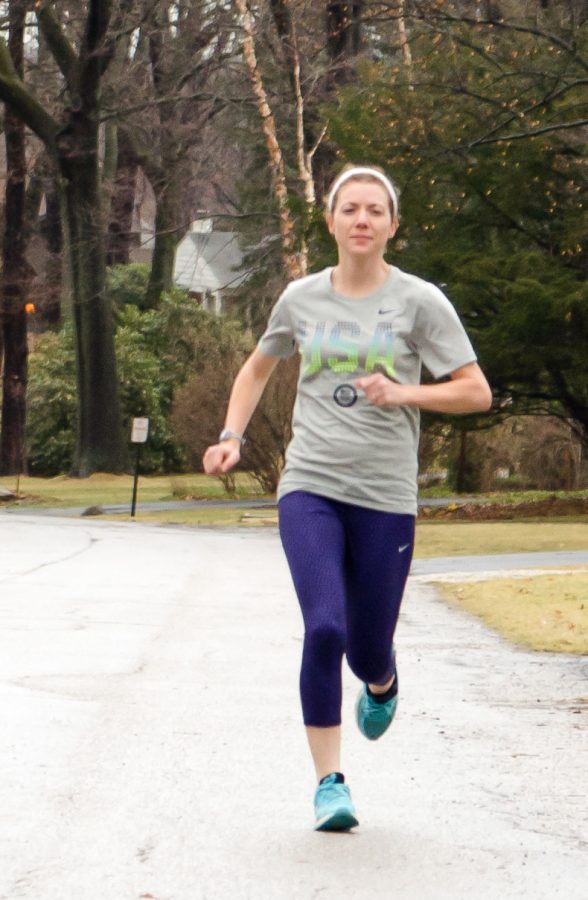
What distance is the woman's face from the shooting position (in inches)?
221

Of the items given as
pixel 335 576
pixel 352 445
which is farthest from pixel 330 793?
pixel 352 445

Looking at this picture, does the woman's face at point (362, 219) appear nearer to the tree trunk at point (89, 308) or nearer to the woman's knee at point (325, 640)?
the woman's knee at point (325, 640)

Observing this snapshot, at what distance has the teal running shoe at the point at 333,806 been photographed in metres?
5.40

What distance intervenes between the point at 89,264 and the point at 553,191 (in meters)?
19.2

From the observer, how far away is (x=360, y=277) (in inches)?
223

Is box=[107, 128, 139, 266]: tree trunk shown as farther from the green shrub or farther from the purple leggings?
the purple leggings

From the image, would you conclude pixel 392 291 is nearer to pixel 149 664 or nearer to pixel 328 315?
pixel 328 315

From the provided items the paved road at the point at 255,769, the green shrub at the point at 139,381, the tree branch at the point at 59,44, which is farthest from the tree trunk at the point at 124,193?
the paved road at the point at 255,769

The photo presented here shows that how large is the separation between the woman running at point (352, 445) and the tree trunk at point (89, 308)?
37585mm

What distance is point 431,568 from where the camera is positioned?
65.1ft

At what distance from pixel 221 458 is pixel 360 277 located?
26.7 inches

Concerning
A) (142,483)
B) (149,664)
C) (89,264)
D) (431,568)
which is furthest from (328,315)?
(142,483)

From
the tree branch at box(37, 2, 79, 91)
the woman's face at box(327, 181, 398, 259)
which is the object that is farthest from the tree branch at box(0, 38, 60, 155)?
the woman's face at box(327, 181, 398, 259)

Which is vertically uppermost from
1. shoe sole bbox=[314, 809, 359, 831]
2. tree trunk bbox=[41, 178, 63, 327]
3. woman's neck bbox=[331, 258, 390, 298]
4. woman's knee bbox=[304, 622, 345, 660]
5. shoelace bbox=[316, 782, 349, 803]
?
tree trunk bbox=[41, 178, 63, 327]
